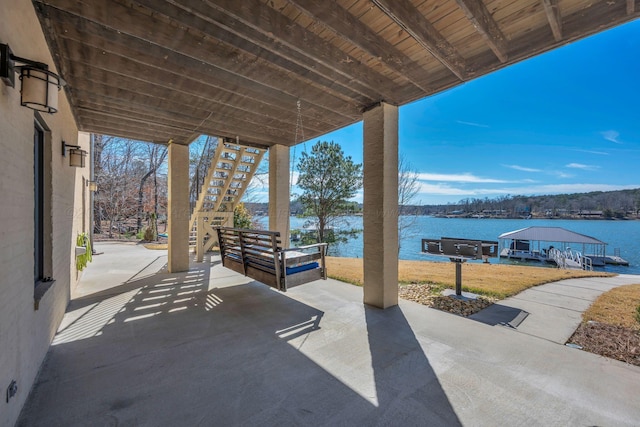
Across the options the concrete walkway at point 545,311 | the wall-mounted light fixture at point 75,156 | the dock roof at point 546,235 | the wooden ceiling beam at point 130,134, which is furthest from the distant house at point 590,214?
the wall-mounted light fixture at point 75,156

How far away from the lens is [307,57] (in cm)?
282

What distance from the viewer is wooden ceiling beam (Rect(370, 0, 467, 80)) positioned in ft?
6.97

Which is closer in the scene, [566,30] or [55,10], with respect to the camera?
[55,10]

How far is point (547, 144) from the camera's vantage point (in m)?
31.0

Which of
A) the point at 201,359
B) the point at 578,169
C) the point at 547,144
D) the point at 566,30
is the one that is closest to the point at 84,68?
the point at 201,359

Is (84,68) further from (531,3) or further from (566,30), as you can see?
(566,30)

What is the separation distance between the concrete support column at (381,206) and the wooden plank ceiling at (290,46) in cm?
30

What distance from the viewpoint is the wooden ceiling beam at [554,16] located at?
208 centimetres

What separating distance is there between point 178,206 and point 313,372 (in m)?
5.39

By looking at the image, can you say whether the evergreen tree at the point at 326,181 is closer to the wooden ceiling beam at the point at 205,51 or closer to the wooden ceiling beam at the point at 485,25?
the wooden ceiling beam at the point at 205,51

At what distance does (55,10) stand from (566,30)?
458 centimetres

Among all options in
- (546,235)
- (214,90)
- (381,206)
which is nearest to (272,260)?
(381,206)

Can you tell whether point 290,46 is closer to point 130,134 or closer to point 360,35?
point 360,35

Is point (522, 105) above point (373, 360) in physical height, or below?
above
